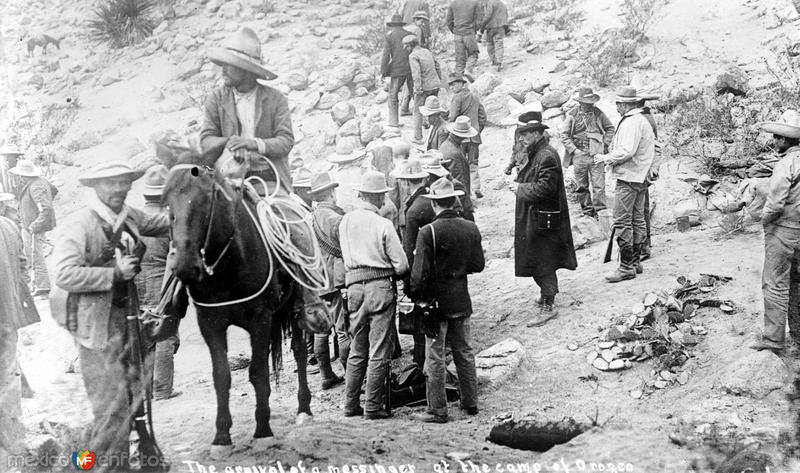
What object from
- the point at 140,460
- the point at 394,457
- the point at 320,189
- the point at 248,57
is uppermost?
the point at 248,57

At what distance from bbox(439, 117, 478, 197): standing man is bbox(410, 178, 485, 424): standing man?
8.94 ft

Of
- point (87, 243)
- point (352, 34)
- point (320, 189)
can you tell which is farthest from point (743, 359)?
point (352, 34)

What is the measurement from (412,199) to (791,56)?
892 centimetres

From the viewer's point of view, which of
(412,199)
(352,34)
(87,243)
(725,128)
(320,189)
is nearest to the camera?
(87,243)

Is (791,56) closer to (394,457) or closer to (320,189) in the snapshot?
(320,189)

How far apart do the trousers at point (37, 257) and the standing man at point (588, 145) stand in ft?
25.4

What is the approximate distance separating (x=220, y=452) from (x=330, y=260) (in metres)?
2.67

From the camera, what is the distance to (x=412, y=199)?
25.7 feet

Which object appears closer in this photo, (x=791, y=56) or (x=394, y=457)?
(x=394, y=457)

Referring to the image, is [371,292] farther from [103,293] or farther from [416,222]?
[103,293]

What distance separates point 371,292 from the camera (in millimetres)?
6613

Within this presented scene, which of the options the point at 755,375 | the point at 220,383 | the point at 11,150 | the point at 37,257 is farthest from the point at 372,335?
the point at 37,257

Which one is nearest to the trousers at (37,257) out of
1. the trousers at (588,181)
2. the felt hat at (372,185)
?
the felt hat at (372,185)

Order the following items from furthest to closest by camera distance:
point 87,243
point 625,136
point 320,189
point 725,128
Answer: point 725,128 < point 625,136 < point 320,189 < point 87,243
